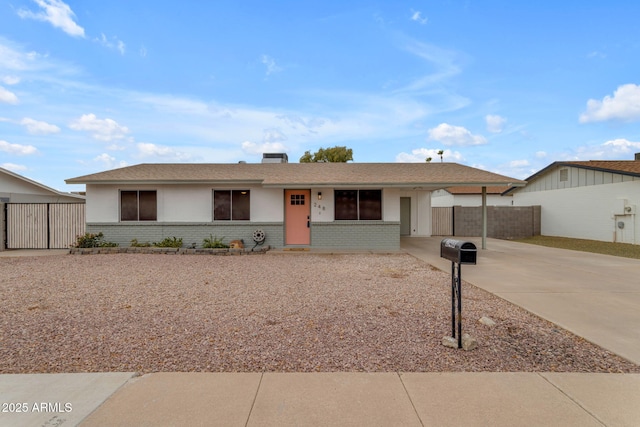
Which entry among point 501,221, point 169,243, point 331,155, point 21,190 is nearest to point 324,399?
point 169,243

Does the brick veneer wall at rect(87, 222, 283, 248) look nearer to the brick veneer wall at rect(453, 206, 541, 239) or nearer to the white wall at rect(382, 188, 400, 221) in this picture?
the white wall at rect(382, 188, 400, 221)

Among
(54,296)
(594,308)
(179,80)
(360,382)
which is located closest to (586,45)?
(594,308)

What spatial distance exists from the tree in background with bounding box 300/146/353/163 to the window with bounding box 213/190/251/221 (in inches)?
927

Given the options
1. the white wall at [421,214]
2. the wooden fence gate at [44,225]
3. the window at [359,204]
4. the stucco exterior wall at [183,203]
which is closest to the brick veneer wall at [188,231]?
the stucco exterior wall at [183,203]

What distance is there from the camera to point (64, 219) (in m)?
12.8

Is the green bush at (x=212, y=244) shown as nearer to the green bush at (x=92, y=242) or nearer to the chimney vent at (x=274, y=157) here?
the green bush at (x=92, y=242)

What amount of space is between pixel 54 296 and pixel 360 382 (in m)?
6.17

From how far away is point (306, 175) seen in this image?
12.9 metres

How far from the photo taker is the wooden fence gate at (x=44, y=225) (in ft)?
41.3

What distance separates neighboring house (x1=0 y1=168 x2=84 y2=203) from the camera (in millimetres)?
16453

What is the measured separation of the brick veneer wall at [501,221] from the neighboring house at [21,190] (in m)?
24.4

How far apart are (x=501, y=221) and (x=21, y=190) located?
2749cm

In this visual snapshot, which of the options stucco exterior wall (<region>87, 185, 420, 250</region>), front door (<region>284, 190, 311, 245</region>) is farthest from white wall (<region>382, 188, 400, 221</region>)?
front door (<region>284, 190, 311, 245</region>)

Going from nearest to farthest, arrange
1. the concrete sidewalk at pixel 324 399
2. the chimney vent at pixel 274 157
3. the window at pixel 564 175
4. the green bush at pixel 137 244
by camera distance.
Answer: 1. the concrete sidewalk at pixel 324 399
2. the green bush at pixel 137 244
3. the chimney vent at pixel 274 157
4. the window at pixel 564 175
